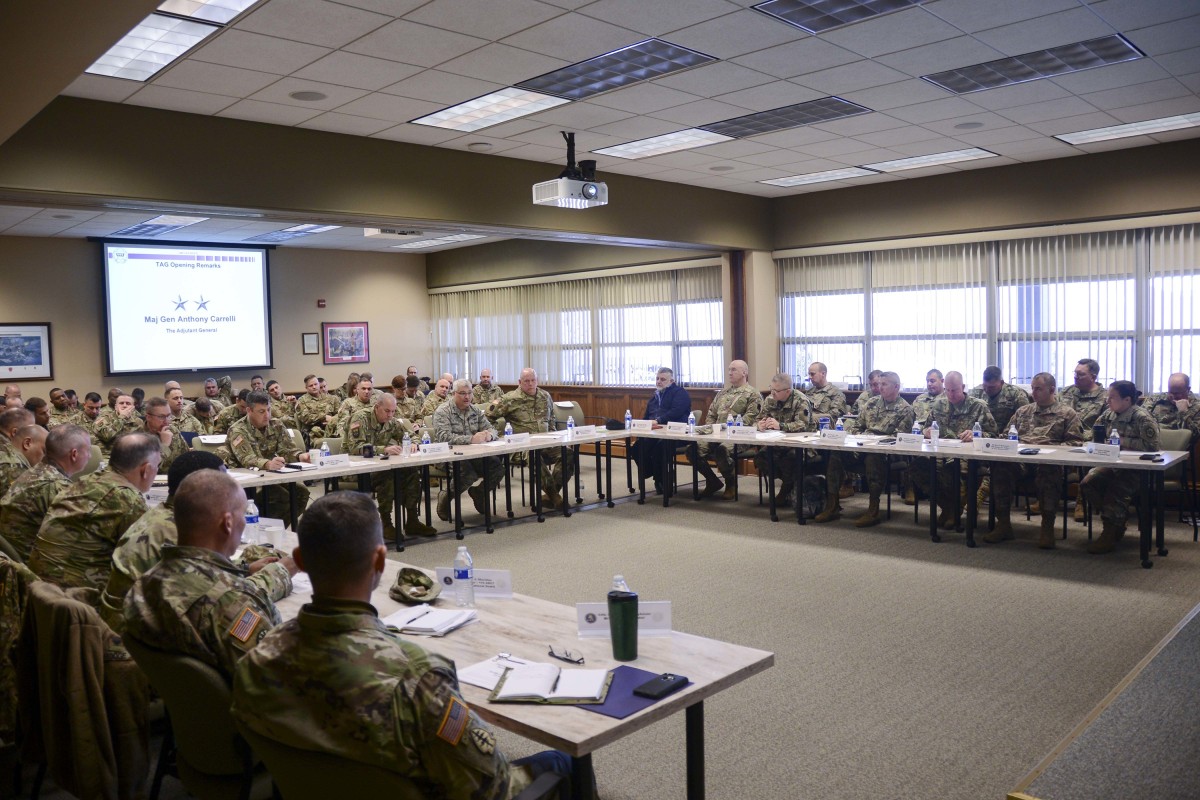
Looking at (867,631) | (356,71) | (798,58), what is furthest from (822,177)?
(867,631)

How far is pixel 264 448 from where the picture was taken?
22.9ft

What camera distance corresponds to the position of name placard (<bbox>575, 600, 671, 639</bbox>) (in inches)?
103

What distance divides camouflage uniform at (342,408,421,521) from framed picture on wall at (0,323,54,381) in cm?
659

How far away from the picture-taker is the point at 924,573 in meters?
5.92

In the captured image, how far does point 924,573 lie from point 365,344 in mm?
10828

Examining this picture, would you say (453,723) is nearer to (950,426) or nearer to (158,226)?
(950,426)

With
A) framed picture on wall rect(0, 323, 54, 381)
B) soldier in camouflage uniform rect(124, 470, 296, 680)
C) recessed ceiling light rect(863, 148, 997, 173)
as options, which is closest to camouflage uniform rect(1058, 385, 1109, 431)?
recessed ceiling light rect(863, 148, 997, 173)

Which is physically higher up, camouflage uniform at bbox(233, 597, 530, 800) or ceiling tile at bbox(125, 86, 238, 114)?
ceiling tile at bbox(125, 86, 238, 114)

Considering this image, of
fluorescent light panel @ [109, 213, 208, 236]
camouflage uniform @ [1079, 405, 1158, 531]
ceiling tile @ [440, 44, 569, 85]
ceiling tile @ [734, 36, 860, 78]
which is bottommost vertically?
camouflage uniform @ [1079, 405, 1158, 531]

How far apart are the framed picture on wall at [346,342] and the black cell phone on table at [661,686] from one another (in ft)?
42.1

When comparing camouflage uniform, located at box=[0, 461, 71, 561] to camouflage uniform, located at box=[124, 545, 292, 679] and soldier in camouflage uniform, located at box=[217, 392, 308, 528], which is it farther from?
soldier in camouflage uniform, located at box=[217, 392, 308, 528]

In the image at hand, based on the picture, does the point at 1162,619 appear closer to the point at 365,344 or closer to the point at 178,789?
the point at 178,789

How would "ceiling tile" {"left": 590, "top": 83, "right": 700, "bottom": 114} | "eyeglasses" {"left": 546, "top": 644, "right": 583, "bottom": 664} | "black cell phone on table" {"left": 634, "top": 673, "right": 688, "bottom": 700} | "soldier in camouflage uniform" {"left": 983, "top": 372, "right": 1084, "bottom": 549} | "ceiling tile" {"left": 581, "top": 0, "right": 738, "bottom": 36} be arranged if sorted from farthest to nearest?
"soldier in camouflage uniform" {"left": 983, "top": 372, "right": 1084, "bottom": 549} → "ceiling tile" {"left": 590, "top": 83, "right": 700, "bottom": 114} → "ceiling tile" {"left": 581, "top": 0, "right": 738, "bottom": 36} → "eyeglasses" {"left": 546, "top": 644, "right": 583, "bottom": 664} → "black cell phone on table" {"left": 634, "top": 673, "right": 688, "bottom": 700}

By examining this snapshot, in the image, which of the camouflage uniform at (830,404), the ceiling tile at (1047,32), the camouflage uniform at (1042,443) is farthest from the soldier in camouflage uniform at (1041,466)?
the ceiling tile at (1047,32)
